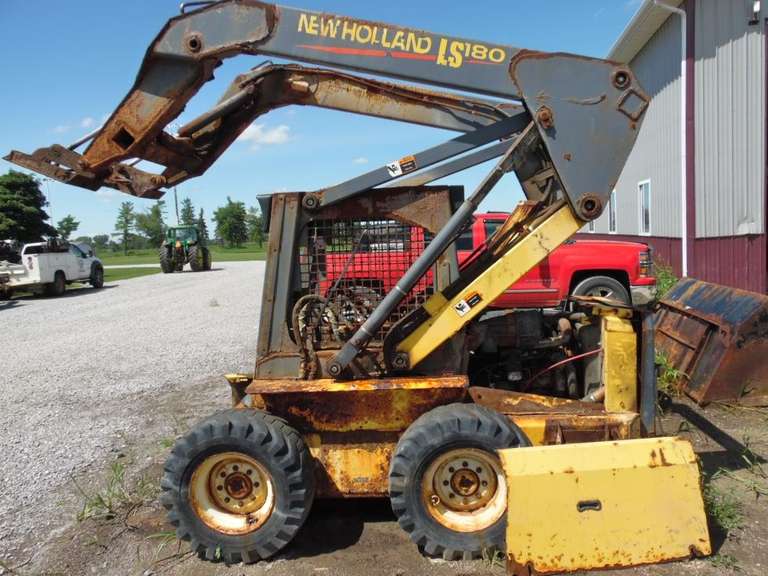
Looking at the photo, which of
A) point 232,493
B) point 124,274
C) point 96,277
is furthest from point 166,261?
point 232,493

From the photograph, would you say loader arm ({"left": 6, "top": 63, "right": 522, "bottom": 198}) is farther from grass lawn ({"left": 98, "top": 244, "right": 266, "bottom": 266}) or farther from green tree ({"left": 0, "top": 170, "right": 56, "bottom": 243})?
grass lawn ({"left": 98, "top": 244, "right": 266, "bottom": 266})

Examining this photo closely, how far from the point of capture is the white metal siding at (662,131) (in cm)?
1164

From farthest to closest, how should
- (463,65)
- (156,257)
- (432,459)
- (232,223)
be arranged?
(232,223) → (156,257) → (463,65) → (432,459)

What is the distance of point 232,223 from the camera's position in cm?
8756

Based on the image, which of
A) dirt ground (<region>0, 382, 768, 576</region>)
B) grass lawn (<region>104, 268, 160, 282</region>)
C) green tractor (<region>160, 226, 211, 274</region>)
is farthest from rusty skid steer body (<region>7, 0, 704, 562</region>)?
green tractor (<region>160, 226, 211, 274</region>)

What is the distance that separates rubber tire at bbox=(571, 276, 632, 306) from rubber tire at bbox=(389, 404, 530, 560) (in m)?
6.86

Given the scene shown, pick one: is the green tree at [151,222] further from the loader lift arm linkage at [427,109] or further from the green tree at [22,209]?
the loader lift arm linkage at [427,109]

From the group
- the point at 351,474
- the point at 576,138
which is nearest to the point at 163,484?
the point at 351,474

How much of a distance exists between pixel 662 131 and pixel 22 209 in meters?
36.0

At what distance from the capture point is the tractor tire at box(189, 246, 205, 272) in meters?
31.2

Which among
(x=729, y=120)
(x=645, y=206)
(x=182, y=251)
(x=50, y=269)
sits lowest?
(x=50, y=269)

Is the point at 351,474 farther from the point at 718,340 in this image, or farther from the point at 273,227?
the point at 718,340

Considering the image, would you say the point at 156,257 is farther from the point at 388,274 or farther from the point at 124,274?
the point at 388,274

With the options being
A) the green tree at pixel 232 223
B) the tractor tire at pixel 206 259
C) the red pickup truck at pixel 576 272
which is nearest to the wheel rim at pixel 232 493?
the red pickup truck at pixel 576 272
